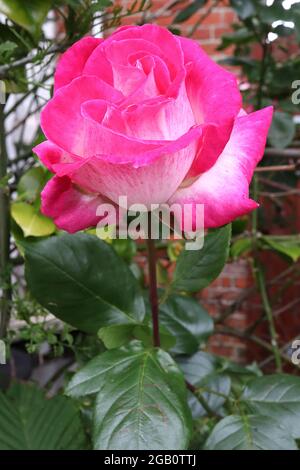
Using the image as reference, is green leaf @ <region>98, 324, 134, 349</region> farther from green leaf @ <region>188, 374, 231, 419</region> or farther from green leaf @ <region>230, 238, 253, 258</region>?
green leaf @ <region>230, 238, 253, 258</region>

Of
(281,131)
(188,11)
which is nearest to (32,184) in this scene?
(281,131)

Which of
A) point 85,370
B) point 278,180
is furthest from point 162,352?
point 278,180

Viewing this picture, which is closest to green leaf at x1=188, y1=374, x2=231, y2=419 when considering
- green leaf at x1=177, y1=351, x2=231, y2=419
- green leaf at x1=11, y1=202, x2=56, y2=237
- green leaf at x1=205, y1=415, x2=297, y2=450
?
green leaf at x1=177, y1=351, x2=231, y2=419

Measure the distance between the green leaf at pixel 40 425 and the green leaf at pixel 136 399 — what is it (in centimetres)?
17

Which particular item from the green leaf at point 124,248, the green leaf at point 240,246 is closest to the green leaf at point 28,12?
the green leaf at point 124,248

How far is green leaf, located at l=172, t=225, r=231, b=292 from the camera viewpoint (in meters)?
0.45

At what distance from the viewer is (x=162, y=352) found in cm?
40

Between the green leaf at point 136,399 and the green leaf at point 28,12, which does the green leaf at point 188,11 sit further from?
the green leaf at point 136,399

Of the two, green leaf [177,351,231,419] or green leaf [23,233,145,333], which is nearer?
green leaf [23,233,145,333]

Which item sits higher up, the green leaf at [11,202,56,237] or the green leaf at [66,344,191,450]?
the green leaf at [11,202,56,237]

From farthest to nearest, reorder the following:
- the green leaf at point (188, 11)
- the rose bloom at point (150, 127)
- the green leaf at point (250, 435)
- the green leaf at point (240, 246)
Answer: the green leaf at point (188, 11), the green leaf at point (240, 246), the green leaf at point (250, 435), the rose bloom at point (150, 127)

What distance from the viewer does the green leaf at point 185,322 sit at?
21.6 inches

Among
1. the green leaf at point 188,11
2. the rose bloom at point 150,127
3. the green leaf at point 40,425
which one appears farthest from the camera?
the green leaf at point 188,11

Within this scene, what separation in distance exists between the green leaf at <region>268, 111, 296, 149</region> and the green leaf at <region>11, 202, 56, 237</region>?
1.56ft
